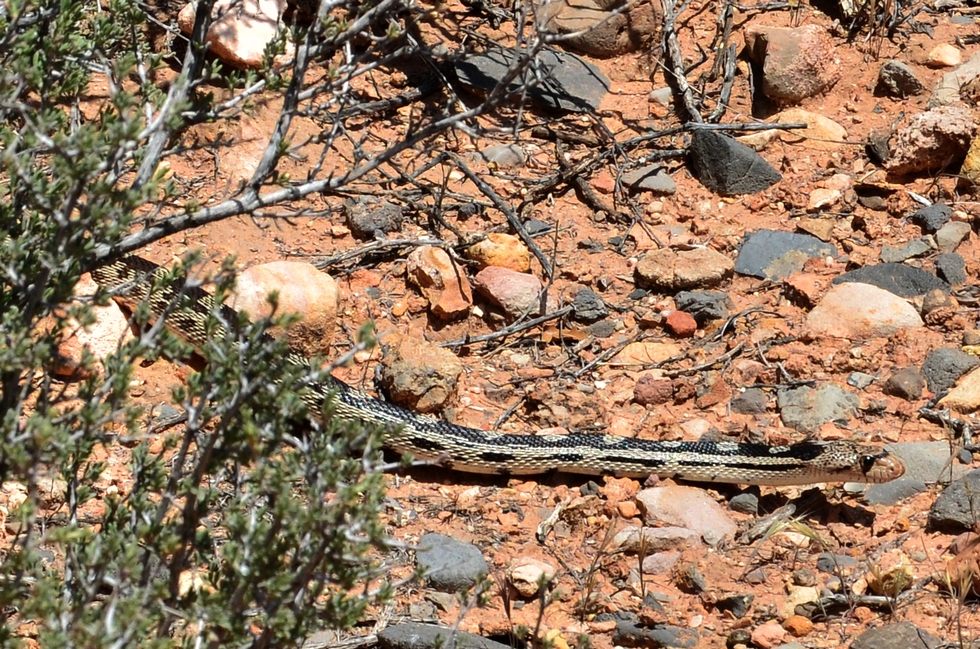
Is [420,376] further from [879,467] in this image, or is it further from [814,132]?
[814,132]

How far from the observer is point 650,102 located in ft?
22.9

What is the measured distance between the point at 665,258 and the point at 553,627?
2.54m

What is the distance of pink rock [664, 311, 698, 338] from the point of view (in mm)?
5688

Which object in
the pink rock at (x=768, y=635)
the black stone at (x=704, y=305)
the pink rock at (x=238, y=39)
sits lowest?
the pink rock at (x=768, y=635)

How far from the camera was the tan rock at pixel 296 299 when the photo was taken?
528cm

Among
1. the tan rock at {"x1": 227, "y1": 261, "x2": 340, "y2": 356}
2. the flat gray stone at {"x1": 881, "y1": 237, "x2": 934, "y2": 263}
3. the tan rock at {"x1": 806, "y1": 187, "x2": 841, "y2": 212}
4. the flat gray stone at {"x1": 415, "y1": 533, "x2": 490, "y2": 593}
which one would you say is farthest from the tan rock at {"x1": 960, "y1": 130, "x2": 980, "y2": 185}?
the flat gray stone at {"x1": 415, "y1": 533, "x2": 490, "y2": 593}

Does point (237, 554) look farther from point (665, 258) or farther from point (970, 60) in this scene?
point (970, 60)

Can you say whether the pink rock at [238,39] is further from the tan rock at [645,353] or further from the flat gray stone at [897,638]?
the flat gray stone at [897,638]

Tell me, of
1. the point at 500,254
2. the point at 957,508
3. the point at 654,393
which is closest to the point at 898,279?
the point at 654,393

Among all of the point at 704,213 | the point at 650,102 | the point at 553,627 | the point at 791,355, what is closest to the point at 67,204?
the point at 553,627

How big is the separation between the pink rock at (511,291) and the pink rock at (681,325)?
0.59 m

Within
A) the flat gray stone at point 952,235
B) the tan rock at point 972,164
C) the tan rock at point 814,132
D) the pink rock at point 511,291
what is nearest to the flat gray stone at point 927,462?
the flat gray stone at point 952,235

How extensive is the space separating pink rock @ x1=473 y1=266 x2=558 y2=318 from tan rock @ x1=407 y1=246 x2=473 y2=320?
Result: 0.10 metres

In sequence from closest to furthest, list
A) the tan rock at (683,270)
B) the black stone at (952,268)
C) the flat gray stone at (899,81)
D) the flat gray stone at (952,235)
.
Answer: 1. the black stone at (952,268)
2. the tan rock at (683,270)
3. the flat gray stone at (952,235)
4. the flat gray stone at (899,81)
